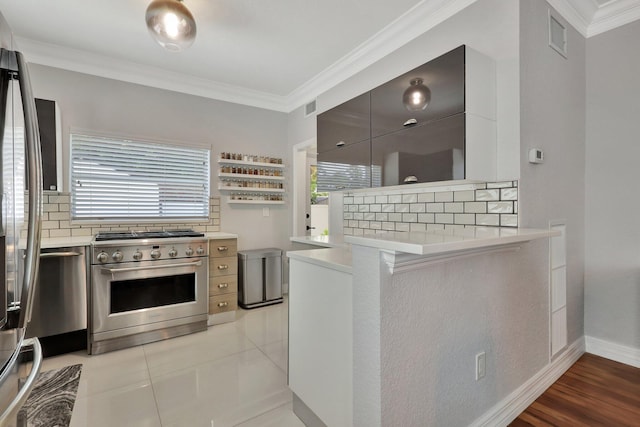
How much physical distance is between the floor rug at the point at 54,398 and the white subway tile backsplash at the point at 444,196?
2672 mm

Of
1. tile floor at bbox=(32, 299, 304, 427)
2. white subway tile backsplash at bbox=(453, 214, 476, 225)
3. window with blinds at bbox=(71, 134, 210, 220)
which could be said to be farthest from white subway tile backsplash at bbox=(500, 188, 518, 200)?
window with blinds at bbox=(71, 134, 210, 220)

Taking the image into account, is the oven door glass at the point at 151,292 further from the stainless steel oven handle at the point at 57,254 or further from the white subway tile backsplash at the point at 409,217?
the white subway tile backsplash at the point at 409,217

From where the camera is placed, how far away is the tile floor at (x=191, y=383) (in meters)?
1.79

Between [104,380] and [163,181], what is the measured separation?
2.10m

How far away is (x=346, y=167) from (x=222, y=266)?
1.76m

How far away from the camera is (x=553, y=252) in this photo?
7.03 feet

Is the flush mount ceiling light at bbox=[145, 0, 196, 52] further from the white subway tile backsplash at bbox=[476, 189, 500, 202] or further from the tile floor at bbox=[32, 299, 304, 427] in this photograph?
the tile floor at bbox=[32, 299, 304, 427]

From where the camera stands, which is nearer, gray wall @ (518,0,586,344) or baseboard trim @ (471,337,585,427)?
baseboard trim @ (471,337,585,427)

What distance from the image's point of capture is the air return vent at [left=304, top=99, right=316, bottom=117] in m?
3.89

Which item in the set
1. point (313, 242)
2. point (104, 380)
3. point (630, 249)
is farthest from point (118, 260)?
point (630, 249)

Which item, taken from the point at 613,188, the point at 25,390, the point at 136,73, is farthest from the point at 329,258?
the point at 136,73

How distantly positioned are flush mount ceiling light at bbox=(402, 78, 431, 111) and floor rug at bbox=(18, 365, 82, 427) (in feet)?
8.71

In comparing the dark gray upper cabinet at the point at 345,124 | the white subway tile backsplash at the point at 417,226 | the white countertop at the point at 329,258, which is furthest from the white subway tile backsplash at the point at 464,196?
the white countertop at the point at 329,258

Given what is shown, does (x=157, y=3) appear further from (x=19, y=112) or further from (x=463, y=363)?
(x=463, y=363)
